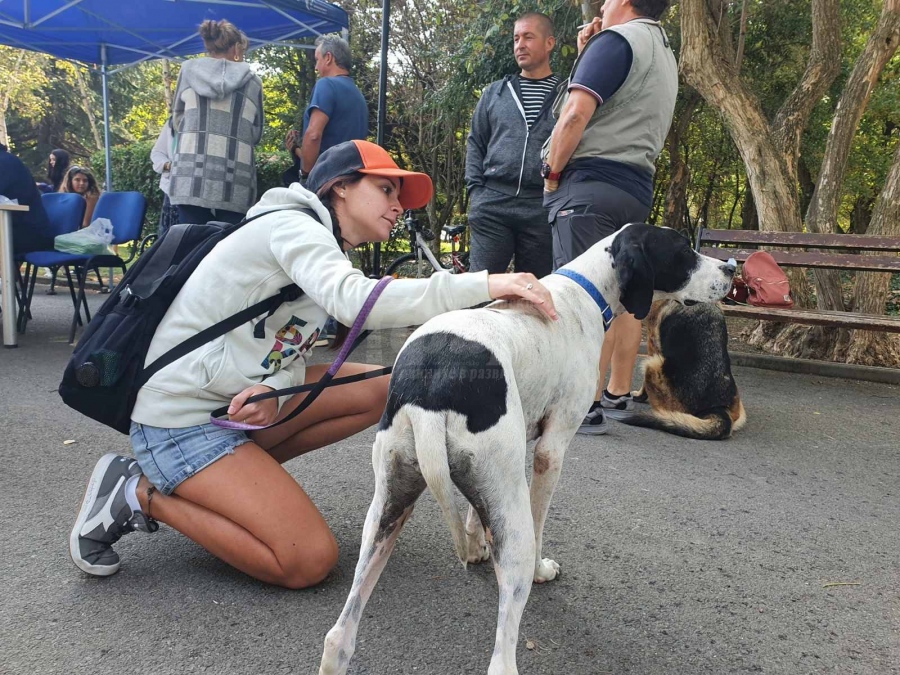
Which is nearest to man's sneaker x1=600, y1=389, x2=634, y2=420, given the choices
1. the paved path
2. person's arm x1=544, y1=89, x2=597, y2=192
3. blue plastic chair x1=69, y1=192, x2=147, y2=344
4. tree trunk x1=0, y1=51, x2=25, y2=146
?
the paved path

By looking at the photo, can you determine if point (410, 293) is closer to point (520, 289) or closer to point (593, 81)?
point (520, 289)

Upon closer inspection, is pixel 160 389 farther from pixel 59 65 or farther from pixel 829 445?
pixel 59 65

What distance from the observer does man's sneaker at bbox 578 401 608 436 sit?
3.97 metres


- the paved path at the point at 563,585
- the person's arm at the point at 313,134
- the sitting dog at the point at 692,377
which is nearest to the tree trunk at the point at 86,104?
the person's arm at the point at 313,134

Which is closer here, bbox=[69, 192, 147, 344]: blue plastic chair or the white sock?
the white sock

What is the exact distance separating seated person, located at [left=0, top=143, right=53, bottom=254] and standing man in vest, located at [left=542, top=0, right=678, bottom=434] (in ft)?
14.5

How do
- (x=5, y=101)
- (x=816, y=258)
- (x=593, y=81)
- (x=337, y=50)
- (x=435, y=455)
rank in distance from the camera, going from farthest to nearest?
1. (x=5, y=101)
2. (x=816, y=258)
3. (x=337, y=50)
4. (x=593, y=81)
5. (x=435, y=455)

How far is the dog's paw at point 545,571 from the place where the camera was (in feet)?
7.47

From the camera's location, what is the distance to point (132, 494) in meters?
2.21

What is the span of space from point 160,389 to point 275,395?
375 millimetres

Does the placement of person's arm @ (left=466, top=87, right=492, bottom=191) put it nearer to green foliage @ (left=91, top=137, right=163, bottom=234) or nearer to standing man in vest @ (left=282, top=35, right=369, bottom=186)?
standing man in vest @ (left=282, top=35, right=369, bottom=186)

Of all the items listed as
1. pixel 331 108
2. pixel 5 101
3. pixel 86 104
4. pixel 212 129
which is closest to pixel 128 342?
pixel 212 129

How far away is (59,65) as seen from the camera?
24641mm

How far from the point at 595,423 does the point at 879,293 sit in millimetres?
4059
